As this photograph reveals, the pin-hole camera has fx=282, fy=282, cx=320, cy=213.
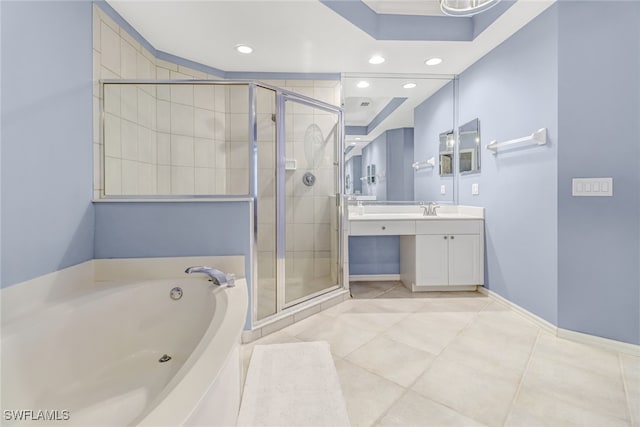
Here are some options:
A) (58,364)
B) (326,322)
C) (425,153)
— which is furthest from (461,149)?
(58,364)

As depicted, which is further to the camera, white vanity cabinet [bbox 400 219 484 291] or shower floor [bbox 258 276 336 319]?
white vanity cabinet [bbox 400 219 484 291]

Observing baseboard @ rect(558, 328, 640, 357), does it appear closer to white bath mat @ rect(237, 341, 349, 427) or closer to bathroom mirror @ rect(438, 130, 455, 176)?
white bath mat @ rect(237, 341, 349, 427)

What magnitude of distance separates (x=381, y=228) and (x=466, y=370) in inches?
55.1

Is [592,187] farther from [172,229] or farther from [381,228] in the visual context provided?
[172,229]

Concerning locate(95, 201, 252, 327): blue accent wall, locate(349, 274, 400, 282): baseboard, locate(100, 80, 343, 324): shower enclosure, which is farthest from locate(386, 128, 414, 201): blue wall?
locate(95, 201, 252, 327): blue accent wall

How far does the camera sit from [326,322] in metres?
2.18

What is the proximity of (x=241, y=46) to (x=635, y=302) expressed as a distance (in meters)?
3.37

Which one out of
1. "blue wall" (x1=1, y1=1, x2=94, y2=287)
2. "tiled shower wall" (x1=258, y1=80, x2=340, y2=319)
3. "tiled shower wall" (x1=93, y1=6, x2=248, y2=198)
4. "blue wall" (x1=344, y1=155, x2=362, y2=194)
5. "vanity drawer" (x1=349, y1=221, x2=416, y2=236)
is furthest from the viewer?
"blue wall" (x1=344, y1=155, x2=362, y2=194)

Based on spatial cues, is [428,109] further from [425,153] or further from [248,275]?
[248,275]

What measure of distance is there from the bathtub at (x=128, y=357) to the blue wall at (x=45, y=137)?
0.28 m

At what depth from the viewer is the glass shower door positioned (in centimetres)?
252

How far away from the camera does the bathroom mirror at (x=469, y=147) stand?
277 cm

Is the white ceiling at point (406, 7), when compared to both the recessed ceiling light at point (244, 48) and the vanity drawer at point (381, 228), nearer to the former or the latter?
the recessed ceiling light at point (244, 48)

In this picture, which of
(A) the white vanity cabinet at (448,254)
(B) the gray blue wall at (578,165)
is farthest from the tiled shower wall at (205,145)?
(B) the gray blue wall at (578,165)
